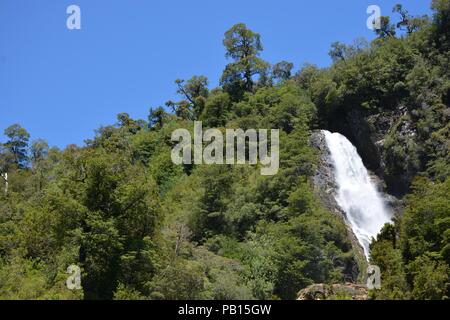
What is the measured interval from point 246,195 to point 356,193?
15524 millimetres

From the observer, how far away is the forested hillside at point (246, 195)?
33.6 metres

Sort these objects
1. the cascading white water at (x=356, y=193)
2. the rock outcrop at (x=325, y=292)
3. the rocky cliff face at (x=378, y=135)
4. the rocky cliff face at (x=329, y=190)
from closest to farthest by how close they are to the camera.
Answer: the rock outcrop at (x=325, y=292) < the rocky cliff face at (x=329, y=190) < the cascading white water at (x=356, y=193) < the rocky cliff face at (x=378, y=135)

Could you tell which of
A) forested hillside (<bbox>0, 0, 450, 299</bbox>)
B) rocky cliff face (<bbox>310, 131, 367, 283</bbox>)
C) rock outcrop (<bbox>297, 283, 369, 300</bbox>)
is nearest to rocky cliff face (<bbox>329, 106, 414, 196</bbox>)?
forested hillside (<bbox>0, 0, 450, 299</bbox>)

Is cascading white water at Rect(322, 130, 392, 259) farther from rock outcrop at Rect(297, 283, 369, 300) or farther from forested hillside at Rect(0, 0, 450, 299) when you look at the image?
rock outcrop at Rect(297, 283, 369, 300)

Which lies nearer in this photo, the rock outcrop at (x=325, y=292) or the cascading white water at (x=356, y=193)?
the rock outcrop at (x=325, y=292)

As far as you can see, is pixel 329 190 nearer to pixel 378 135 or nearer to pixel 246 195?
pixel 378 135

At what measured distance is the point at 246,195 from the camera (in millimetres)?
49344

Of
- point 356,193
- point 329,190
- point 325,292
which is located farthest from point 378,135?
point 325,292

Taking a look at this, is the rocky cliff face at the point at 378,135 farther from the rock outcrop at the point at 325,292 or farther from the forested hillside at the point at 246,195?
the rock outcrop at the point at 325,292

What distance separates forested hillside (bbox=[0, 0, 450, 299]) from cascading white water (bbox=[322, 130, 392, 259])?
1.89 meters

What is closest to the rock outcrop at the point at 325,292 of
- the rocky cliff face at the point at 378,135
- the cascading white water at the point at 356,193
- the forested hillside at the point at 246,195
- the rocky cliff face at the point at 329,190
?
the forested hillside at the point at 246,195

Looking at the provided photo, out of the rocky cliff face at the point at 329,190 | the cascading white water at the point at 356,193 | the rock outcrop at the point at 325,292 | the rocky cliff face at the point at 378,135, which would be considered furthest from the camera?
the rocky cliff face at the point at 378,135

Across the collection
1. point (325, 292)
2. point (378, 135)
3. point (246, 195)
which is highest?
point (378, 135)

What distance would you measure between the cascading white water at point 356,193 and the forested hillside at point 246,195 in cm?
189
